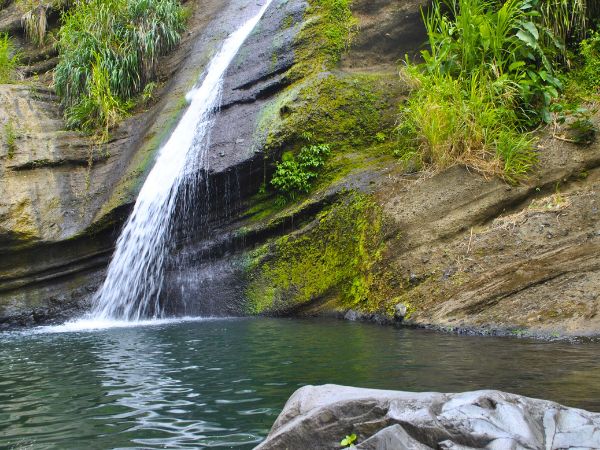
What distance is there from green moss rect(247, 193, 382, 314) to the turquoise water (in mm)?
1258

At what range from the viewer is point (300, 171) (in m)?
7.83

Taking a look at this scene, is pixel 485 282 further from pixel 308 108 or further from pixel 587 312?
pixel 308 108

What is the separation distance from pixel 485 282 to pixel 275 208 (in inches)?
134

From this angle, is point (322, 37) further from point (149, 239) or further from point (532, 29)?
point (149, 239)

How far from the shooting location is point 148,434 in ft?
9.00

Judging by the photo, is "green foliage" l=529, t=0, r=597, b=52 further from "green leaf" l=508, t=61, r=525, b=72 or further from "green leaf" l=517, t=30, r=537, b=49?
"green leaf" l=508, t=61, r=525, b=72

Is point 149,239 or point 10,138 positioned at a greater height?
point 10,138

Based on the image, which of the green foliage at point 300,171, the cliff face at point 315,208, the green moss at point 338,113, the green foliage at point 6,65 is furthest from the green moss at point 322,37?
the green foliage at point 6,65

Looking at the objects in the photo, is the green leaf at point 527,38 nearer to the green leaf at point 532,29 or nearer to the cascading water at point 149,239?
the green leaf at point 532,29

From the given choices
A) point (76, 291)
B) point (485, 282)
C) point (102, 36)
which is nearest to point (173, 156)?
point (76, 291)

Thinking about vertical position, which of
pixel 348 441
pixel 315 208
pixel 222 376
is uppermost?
pixel 348 441

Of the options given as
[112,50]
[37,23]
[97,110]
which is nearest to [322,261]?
[97,110]

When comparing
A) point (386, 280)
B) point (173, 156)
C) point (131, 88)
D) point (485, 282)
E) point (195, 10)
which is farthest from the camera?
point (195, 10)

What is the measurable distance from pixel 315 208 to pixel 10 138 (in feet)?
17.7
